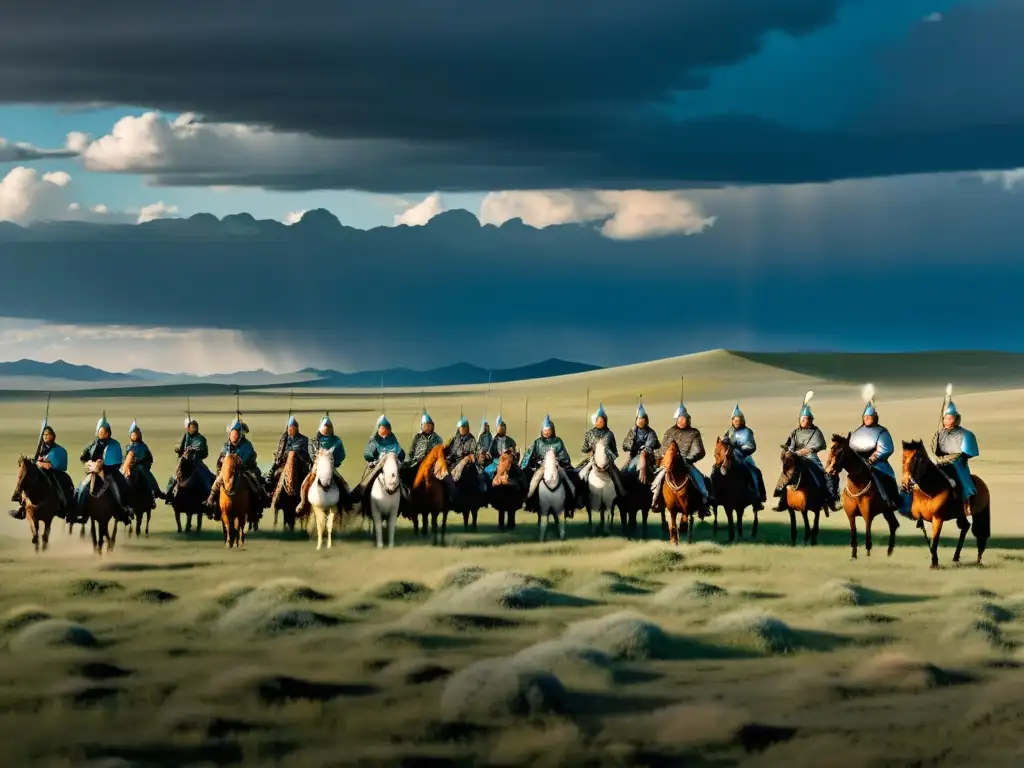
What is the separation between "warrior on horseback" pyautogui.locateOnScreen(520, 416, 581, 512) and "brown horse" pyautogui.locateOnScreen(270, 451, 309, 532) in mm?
4283

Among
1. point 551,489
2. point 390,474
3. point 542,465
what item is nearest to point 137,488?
point 390,474

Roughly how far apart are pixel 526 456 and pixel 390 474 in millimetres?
5473

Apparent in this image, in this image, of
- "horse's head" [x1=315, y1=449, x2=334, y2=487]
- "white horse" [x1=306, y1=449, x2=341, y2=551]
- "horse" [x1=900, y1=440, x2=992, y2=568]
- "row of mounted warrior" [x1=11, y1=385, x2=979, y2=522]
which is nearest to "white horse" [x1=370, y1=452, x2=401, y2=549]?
"row of mounted warrior" [x1=11, y1=385, x2=979, y2=522]

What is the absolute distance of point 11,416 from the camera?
117750 mm

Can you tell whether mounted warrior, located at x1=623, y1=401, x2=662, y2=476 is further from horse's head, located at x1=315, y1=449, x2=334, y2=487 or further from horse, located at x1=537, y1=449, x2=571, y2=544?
horse's head, located at x1=315, y1=449, x2=334, y2=487

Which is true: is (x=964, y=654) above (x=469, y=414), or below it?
below

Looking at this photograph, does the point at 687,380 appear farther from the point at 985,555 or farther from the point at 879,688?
the point at 879,688

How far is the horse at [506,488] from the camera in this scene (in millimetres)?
36031

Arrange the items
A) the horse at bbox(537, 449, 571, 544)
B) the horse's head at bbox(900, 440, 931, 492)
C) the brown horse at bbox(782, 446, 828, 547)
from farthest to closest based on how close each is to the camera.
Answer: the horse at bbox(537, 449, 571, 544) < the brown horse at bbox(782, 446, 828, 547) < the horse's head at bbox(900, 440, 931, 492)

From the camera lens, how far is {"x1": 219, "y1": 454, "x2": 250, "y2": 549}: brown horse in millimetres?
A: 32844

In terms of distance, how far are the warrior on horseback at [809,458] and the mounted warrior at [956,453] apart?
2.29 m

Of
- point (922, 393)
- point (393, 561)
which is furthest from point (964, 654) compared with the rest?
point (922, 393)

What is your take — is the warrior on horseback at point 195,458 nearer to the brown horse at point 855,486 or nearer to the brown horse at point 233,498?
the brown horse at point 233,498

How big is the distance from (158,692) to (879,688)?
290 inches
